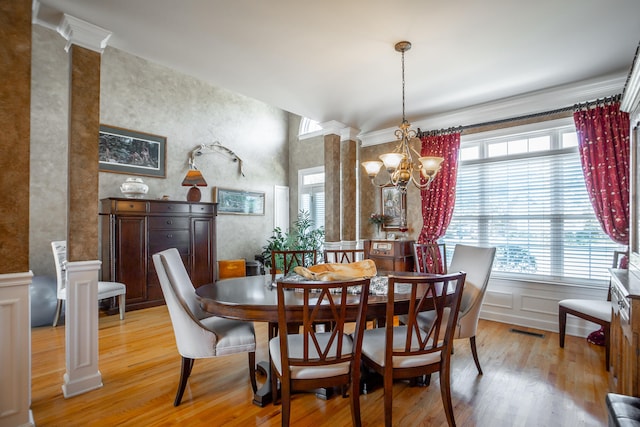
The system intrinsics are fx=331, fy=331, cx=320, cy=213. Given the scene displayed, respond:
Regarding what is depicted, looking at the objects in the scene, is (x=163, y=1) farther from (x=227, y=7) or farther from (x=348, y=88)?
(x=348, y=88)

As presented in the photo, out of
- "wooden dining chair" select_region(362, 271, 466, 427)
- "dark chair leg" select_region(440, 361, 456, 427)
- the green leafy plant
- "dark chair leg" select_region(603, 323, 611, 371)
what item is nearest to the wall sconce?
the green leafy plant

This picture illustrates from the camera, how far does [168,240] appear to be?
4.99 m

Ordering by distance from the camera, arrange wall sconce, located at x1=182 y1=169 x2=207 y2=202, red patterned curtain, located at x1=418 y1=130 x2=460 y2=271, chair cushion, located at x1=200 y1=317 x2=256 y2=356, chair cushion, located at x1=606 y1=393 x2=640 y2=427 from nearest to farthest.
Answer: chair cushion, located at x1=606 y1=393 x2=640 y2=427 → chair cushion, located at x1=200 y1=317 x2=256 y2=356 → red patterned curtain, located at x1=418 y1=130 x2=460 y2=271 → wall sconce, located at x1=182 y1=169 x2=207 y2=202

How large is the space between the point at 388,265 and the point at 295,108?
254 cm

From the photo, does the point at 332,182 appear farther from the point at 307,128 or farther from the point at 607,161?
the point at 607,161

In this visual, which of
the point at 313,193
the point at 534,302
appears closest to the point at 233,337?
the point at 534,302

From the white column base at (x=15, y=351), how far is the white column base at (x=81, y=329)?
0.36m

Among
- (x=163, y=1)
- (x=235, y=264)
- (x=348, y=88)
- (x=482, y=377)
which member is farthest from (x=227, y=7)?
(x=235, y=264)

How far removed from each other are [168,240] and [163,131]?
1867 millimetres

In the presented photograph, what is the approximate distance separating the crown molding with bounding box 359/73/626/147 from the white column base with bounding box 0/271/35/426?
4.69 meters

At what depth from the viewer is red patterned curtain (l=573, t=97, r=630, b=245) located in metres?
3.26

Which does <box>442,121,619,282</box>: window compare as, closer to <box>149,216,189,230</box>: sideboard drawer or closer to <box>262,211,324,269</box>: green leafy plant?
<box>262,211,324,269</box>: green leafy plant

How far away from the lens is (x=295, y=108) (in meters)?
4.36

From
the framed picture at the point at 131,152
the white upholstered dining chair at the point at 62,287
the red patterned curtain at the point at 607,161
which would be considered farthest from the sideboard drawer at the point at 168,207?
the red patterned curtain at the point at 607,161
